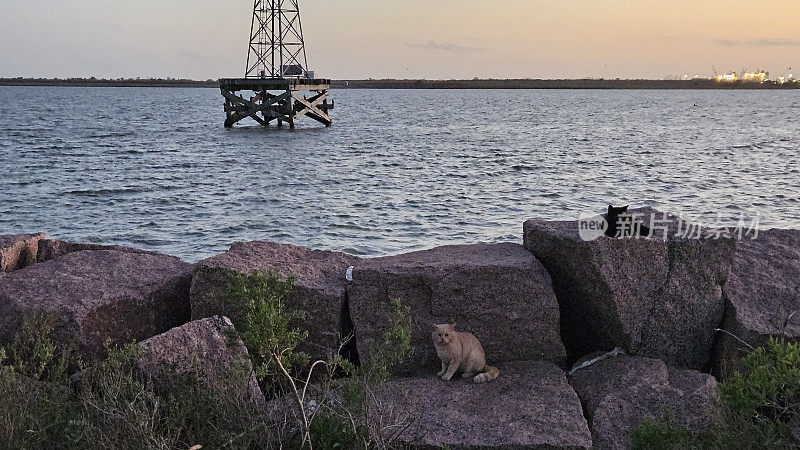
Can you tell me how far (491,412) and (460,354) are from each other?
0.58 m

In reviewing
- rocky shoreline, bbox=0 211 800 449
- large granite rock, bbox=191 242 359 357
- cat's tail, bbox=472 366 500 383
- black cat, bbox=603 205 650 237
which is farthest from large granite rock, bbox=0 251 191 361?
black cat, bbox=603 205 650 237

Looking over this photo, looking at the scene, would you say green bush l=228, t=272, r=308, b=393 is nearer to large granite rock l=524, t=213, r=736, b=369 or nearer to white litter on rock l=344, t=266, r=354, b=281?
white litter on rock l=344, t=266, r=354, b=281

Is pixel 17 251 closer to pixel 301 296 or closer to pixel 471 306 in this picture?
pixel 301 296

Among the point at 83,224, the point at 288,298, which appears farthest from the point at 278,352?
the point at 83,224

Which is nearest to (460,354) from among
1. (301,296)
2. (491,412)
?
(491,412)

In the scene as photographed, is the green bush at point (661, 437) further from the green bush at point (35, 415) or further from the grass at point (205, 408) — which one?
the green bush at point (35, 415)

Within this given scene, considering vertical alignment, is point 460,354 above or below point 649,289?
below

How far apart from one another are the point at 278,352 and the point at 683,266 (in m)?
3.02

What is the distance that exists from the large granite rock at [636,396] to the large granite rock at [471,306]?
1.21 feet

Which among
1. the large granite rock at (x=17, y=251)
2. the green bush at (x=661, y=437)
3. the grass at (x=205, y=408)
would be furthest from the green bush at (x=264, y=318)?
the large granite rock at (x=17, y=251)

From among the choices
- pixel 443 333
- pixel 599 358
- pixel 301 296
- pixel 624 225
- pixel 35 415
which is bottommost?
pixel 599 358

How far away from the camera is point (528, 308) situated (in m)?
5.34

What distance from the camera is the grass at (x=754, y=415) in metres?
3.83

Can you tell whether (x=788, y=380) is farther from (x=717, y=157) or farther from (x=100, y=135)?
(x=100, y=135)
